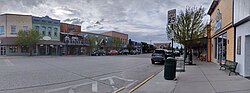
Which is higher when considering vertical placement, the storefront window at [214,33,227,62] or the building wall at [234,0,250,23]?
the building wall at [234,0,250,23]

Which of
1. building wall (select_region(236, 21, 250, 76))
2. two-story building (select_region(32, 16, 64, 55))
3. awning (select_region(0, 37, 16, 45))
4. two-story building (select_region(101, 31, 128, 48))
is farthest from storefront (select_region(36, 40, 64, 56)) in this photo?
building wall (select_region(236, 21, 250, 76))

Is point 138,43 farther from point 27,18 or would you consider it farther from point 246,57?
point 246,57

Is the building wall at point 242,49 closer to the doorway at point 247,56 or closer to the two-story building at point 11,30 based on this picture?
the doorway at point 247,56

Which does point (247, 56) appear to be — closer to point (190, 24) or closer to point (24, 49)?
point (190, 24)

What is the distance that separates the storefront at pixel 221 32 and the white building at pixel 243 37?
1.41m

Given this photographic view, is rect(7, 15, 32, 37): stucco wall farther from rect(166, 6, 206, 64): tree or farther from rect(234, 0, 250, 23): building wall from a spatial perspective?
rect(234, 0, 250, 23): building wall

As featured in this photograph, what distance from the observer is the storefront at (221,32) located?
14789 mm

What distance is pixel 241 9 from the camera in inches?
444

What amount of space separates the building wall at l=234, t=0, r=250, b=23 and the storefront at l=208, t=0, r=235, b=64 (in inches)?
64.5

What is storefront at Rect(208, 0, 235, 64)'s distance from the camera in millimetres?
14789

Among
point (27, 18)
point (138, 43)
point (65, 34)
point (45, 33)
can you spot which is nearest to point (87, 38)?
point (65, 34)

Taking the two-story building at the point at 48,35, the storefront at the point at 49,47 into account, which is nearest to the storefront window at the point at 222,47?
the storefront at the point at 49,47

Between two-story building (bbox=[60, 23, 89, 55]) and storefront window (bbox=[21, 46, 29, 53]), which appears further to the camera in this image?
two-story building (bbox=[60, 23, 89, 55])

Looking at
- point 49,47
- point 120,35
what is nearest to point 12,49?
point 49,47
